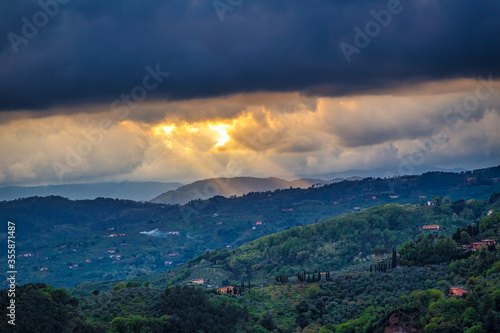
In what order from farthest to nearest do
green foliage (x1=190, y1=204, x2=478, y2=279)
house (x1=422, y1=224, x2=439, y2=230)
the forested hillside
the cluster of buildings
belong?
house (x1=422, y1=224, x2=439, y2=230) < green foliage (x1=190, y1=204, x2=478, y2=279) < the cluster of buildings < the forested hillside

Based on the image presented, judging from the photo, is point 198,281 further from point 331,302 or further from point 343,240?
point 331,302

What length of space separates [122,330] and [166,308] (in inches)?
289

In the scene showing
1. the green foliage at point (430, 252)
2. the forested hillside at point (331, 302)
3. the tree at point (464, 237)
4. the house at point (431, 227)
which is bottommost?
the forested hillside at point (331, 302)

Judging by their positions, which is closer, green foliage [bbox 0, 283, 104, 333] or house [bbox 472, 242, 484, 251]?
green foliage [bbox 0, 283, 104, 333]

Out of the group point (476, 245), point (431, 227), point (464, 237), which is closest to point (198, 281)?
point (431, 227)

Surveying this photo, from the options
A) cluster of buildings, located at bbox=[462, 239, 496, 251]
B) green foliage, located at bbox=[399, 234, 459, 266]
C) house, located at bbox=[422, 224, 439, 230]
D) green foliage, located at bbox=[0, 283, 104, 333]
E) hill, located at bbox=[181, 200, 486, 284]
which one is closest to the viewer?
green foliage, located at bbox=[0, 283, 104, 333]

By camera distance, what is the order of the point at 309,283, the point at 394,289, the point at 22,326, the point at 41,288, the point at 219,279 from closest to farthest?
the point at 22,326 → the point at 41,288 → the point at 394,289 → the point at 309,283 → the point at 219,279

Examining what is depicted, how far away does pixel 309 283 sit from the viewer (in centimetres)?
8431

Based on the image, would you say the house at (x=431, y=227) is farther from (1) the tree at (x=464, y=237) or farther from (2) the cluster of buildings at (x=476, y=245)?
(2) the cluster of buildings at (x=476, y=245)

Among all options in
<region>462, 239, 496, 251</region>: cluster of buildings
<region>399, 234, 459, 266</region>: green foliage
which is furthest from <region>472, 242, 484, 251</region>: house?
<region>399, 234, 459, 266</region>: green foliage

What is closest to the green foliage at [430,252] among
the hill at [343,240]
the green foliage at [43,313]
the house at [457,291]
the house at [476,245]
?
the house at [476,245]

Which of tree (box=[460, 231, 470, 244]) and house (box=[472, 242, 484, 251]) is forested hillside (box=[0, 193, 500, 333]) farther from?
house (box=[472, 242, 484, 251])

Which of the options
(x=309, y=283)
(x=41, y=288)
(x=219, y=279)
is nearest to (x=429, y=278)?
(x=309, y=283)

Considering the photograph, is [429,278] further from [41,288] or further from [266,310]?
[41,288]
